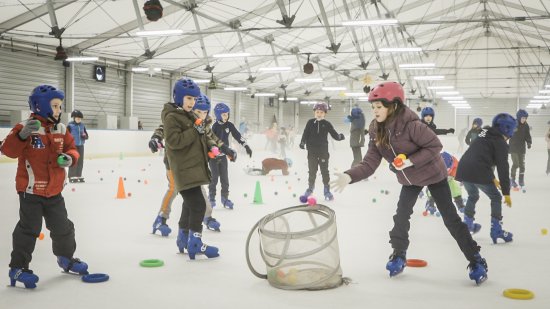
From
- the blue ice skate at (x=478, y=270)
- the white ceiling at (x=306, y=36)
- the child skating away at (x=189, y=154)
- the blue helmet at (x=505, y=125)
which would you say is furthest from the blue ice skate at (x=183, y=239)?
the white ceiling at (x=306, y=36)

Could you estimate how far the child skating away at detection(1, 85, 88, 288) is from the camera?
298 cm

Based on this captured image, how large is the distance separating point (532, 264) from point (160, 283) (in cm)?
254

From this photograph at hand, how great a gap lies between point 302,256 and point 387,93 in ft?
3.70

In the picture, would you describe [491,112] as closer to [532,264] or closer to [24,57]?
[24,57]

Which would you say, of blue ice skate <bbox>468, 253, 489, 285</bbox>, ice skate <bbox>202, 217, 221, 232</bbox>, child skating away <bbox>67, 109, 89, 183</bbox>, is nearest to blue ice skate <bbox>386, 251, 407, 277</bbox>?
blue ice skate <bbox>468, 253, 489, 285</bbox>

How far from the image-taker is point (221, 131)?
6.59 metres

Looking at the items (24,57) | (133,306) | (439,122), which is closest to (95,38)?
(24,57)

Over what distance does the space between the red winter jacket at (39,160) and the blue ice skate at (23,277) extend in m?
0.45

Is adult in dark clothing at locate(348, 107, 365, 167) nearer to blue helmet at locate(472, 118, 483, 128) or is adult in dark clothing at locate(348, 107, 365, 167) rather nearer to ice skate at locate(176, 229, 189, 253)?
blue helmet at locate(472, 118, 483, 128)

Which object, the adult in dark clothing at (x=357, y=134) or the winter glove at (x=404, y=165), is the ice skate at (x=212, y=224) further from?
the adult in dark clothing at (x=357, y=134)

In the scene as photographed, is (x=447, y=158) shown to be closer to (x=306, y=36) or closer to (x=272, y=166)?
(x=272, y=166)

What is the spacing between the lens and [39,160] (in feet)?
10.1

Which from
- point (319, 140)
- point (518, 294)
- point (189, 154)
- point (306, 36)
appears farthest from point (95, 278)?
point (306, 36)

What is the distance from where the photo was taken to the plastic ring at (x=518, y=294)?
2.85 meters
